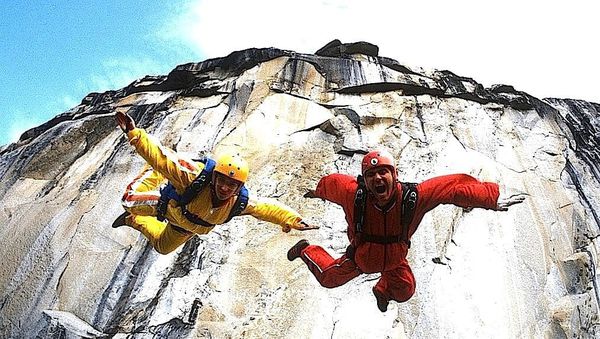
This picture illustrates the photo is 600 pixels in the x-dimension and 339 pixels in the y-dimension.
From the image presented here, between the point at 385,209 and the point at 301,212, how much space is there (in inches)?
160

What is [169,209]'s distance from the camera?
18.7 feet

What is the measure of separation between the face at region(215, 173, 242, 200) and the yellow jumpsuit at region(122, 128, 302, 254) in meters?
0.19

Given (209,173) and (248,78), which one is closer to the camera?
(209,173)

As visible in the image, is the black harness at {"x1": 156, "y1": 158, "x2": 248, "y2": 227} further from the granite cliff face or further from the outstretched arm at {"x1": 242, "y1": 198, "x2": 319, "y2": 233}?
the granite cliff face

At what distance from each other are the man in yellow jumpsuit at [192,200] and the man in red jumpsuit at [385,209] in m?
0.59

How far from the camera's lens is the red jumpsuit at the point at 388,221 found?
15.6 ft

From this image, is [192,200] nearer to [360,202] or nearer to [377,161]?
[360,202]

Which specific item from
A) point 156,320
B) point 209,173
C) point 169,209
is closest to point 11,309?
point 156,320

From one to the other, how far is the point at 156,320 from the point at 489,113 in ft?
27.1

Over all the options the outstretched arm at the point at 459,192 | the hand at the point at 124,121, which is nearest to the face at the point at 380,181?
the outstretched arm at the point at 459,192

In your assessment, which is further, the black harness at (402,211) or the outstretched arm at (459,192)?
the black harness at (402,211)

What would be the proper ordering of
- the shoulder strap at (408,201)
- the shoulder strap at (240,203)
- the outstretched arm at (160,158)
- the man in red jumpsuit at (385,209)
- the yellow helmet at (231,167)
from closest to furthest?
the man in red jumpsuit at (385,209) < the shoulder strap at (408,201) < the outstretched arm at (160,158) < the yellow helmet at (231,167) < the shoulder strap at (240,203)

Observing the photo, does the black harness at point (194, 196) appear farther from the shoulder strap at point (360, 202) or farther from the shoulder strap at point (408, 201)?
the shoulder strap at point (408, 201)

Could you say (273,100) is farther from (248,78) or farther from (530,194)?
(530,194)
